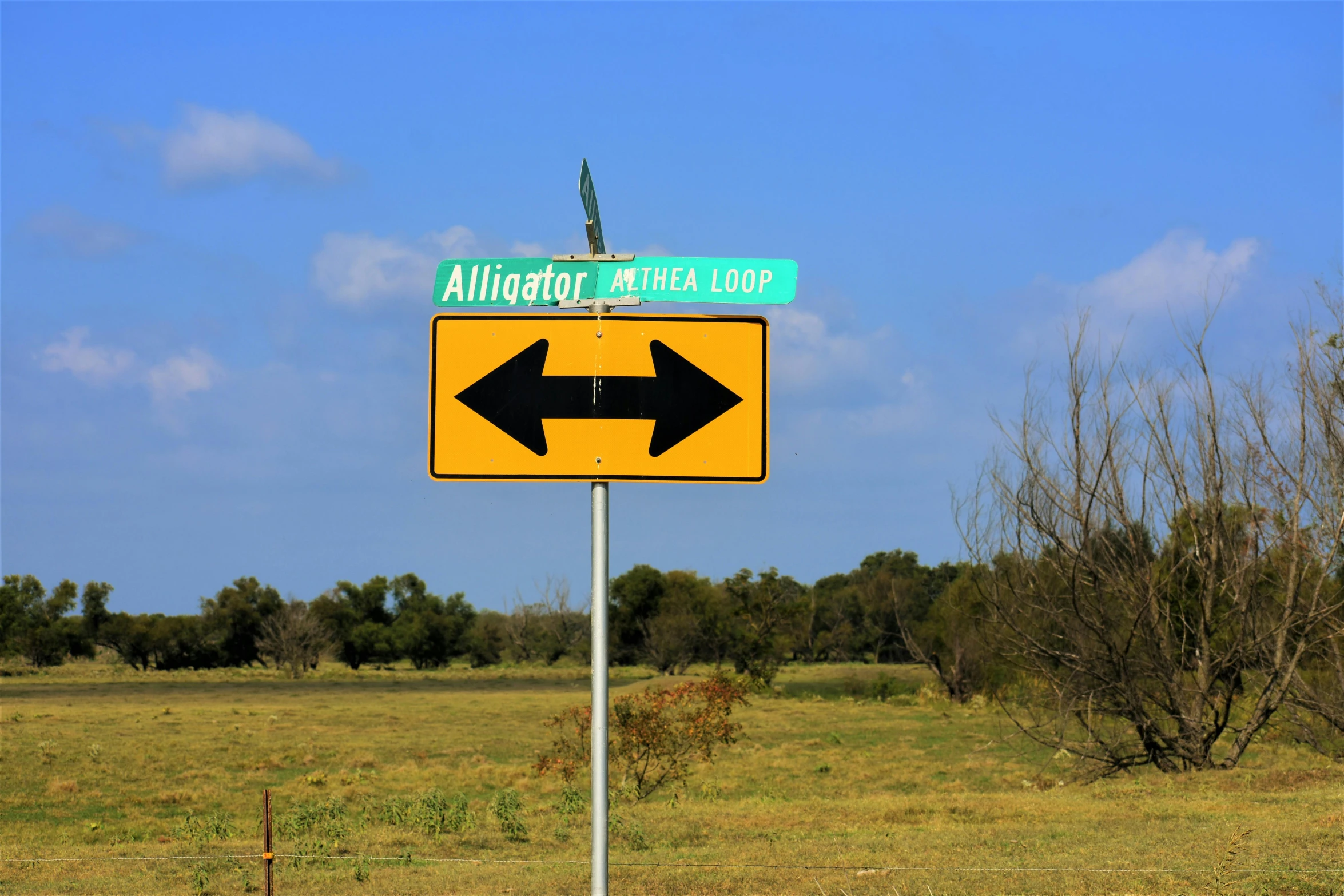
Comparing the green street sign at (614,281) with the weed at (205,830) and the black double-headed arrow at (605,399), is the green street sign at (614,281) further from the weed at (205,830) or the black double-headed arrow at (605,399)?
the weed at (205,830)

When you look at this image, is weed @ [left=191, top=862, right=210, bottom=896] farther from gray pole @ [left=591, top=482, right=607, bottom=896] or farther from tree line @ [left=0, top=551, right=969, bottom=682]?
tree line @ [left=0, top=551, right=969, bottom=682]

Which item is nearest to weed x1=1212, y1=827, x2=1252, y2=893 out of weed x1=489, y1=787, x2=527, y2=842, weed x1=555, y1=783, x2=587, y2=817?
weed x1=489, y1=787, x2=527, y2=842

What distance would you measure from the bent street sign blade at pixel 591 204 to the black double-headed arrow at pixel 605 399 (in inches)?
21.8

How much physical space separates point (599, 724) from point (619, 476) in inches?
34.5

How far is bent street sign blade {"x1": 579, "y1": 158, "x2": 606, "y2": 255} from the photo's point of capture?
4086mm

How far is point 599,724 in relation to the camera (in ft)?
12.3

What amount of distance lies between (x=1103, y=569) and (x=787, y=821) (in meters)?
8.52

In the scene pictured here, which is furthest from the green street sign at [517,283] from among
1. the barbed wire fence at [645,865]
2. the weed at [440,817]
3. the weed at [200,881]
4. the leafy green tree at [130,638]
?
the leafy green tree at [130,638]

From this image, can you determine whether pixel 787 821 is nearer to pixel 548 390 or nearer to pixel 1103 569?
pixel 1103 569

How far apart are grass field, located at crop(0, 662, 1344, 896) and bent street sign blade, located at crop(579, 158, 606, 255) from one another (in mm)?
5878

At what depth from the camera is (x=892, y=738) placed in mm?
32875

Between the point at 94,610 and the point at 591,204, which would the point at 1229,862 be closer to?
the point at 591,204

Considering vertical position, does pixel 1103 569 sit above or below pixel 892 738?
above

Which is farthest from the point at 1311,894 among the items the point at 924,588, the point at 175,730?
the point at 924,588
